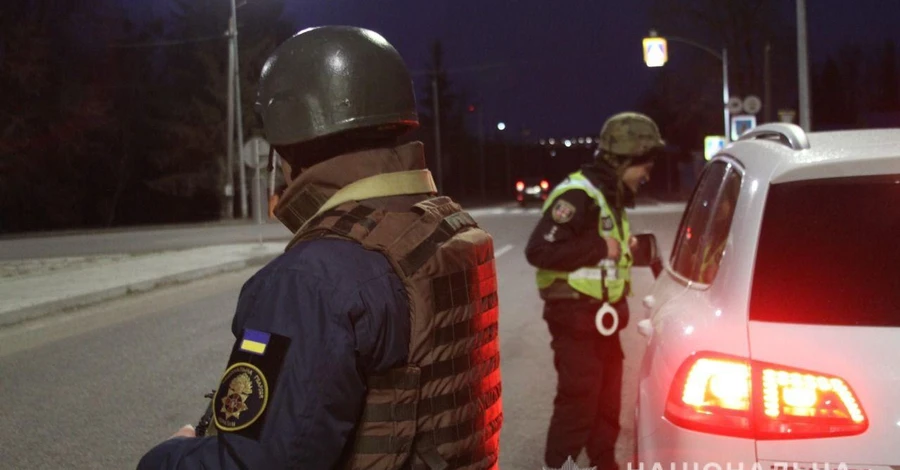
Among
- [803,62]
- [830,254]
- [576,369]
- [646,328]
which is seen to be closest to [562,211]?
[576,369]

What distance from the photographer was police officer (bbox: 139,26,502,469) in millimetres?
1658

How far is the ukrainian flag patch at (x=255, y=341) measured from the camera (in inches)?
65.7

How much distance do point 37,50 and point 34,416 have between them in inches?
1545

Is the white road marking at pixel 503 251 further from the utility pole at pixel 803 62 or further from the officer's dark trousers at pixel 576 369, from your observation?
the officer's dark trousers at pixel 576 369

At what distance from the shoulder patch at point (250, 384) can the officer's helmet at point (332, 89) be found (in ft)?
1.63

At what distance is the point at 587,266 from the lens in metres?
4.45

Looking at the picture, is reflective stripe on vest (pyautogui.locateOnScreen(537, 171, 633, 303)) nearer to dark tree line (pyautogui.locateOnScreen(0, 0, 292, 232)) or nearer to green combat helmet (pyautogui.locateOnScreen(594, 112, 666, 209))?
green combat helmet (pyautogui.locateOnScreen(594, 112, 666, 209))

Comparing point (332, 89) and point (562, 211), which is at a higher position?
point (332, 89)

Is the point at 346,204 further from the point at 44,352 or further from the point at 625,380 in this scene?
the point at 44,352

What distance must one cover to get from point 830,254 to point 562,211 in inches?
76.9

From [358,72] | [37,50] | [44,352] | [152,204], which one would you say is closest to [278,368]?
[358,72]

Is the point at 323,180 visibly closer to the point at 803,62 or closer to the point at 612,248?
the point at 612,248

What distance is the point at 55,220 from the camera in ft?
152

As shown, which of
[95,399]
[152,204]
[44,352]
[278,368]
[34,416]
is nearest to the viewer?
[278,368]
